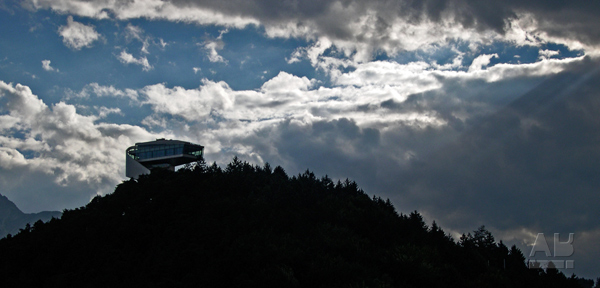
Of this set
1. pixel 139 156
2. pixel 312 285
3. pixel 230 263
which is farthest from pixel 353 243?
pixel 139 156

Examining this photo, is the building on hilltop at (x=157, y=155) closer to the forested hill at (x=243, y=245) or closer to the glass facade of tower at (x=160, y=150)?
the glass facade of tower at (x=160, y=150)

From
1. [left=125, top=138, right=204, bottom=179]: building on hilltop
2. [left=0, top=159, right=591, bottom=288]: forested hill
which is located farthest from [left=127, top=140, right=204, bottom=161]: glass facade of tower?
[left=0, top=159, right=591, bottom=288]: forested hill

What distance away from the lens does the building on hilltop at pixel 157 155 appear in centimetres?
8488

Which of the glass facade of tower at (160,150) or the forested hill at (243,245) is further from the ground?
the glass facade of tower at (160,150)

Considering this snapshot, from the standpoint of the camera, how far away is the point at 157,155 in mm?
85375

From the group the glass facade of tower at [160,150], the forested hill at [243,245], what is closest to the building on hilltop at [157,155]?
the glass facade of tower at [160,150]

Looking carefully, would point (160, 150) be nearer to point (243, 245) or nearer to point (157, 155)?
point (157, 155)

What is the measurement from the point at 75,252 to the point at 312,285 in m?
31.2

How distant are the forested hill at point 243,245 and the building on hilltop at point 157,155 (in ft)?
25.9

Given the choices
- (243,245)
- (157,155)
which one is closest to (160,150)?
(157,155)

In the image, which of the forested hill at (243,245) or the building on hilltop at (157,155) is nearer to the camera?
the forested hill at (243,245)

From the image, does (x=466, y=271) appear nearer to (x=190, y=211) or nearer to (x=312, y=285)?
(x=312, y=285)

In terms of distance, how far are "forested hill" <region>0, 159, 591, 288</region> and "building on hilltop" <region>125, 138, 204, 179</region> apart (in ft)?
25.9

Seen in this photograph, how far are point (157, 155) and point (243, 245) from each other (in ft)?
135
